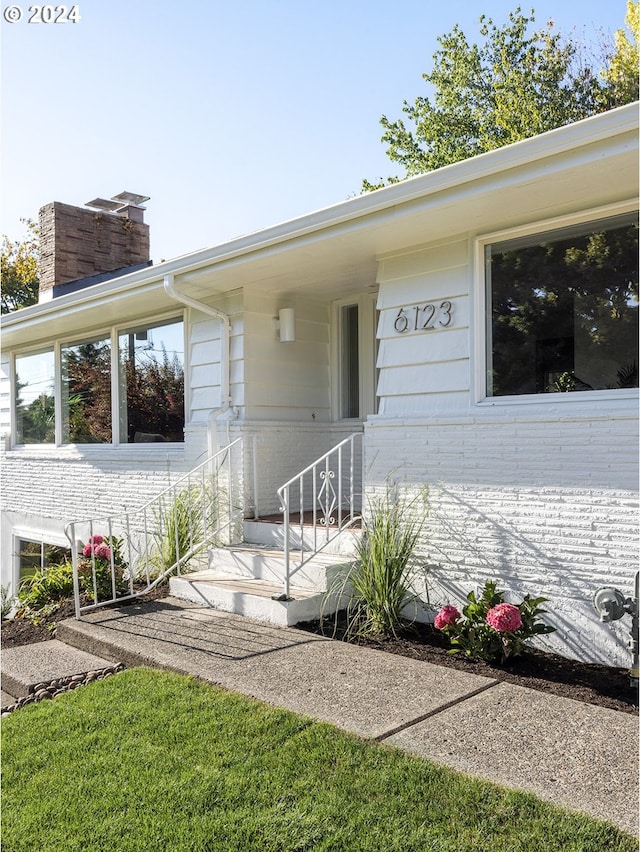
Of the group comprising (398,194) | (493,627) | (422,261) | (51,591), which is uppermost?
(398,194)

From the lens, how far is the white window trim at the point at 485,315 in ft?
14.8

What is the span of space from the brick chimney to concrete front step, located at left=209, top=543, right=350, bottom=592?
6.26 m

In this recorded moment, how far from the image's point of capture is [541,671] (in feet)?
14.1

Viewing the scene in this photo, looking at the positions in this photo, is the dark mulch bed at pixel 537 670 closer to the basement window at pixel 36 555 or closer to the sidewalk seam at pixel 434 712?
the sidewalk seam at pixel 434 712

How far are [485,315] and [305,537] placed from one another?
2412 mm

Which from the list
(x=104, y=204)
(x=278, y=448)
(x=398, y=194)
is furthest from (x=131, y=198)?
(x=398, y=194)

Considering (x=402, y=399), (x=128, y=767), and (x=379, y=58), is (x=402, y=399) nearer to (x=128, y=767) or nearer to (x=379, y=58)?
(x=128, y=767)

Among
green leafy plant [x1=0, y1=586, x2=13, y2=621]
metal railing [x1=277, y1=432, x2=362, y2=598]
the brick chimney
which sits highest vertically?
the brick chimney

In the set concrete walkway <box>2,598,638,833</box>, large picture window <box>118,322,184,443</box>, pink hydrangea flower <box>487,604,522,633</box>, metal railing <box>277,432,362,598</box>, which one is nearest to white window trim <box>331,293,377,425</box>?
metal railing <box>277,432,362,598</box>

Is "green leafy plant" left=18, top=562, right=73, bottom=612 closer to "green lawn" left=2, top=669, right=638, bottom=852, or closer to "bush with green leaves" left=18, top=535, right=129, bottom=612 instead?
"bush with green leaves" left=18, top=535, right=129, bottom=612

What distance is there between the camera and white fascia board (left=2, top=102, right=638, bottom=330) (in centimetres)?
381

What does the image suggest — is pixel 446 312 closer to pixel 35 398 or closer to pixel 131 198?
pixel 35 398

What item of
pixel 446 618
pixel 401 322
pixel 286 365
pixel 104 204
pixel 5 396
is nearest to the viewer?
pixel 446 618

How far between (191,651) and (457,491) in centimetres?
214
